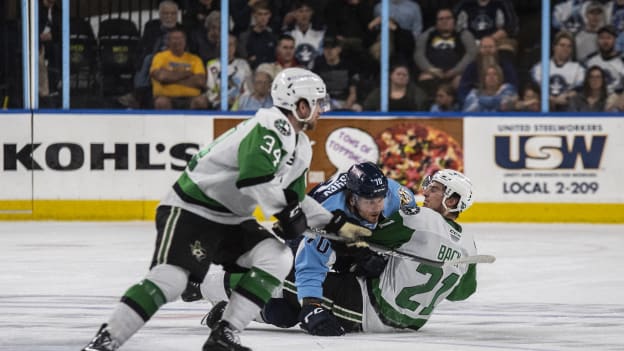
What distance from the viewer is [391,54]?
12.3 m

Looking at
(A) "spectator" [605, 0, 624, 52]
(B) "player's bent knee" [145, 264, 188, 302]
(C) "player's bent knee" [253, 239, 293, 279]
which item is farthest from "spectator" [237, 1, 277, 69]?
(B) "player's bent knee" [145, 264, 188, 302]

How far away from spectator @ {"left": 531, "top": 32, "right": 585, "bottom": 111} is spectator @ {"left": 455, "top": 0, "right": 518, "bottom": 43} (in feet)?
1.30

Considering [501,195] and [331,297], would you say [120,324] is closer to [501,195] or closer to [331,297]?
[331,297]

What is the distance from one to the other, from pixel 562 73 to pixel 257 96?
8.82 ft

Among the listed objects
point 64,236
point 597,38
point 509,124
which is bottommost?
point 64,236

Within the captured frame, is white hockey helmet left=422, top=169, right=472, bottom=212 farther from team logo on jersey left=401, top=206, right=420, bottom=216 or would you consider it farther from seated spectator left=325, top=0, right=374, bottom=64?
seated spectator left=325, top=0, right=374, bottom=64

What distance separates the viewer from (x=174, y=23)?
12227mm

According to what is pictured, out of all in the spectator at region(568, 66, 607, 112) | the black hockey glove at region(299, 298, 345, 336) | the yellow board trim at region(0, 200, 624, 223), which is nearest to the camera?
the black hockey glove at region(299, 298, 345, 336)

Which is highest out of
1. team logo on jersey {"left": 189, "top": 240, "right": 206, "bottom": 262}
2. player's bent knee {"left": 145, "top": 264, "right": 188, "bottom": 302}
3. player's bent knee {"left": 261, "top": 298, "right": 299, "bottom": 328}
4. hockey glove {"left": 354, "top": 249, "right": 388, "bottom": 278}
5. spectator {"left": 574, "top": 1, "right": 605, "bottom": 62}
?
spectator {"left": 574, "top": 1, "right": 605, "bottom": 62}

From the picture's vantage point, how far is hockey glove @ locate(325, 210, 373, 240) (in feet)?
16.3

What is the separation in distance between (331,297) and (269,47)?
6955 mm

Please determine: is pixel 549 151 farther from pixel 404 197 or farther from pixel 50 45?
pixel 404 197

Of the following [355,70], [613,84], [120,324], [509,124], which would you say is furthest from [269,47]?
[120,324]

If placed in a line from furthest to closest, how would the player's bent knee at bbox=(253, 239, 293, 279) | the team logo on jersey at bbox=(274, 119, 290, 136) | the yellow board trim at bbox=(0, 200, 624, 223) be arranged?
1. the yellow board trim at bbox=(0, 200, 624, 223)
2. the player's bent knee at bbox=(253, 239, 293, 279)
3. the team logo on jersey at bbox=(274, 119, 290, 136)
